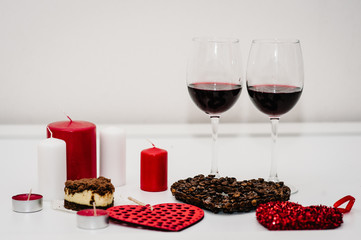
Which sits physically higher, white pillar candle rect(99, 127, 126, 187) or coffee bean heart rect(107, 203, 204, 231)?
white pillar candle rect(99, 127, 126, 187)

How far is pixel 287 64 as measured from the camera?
1181 mm

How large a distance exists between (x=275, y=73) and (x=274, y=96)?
0.05 meters

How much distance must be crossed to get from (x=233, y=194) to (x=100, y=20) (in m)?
0.92

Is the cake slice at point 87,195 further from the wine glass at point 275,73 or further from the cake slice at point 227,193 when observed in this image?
the wine glass at point 275,73

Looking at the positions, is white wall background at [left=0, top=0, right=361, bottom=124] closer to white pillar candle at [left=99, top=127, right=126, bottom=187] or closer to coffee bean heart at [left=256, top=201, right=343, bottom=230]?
white pillar candle at [left=99, top=127, right=126, bottom=187]

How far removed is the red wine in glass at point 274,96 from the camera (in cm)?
118

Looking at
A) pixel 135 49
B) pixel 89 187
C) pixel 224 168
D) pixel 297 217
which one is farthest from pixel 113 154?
pixel 135 49

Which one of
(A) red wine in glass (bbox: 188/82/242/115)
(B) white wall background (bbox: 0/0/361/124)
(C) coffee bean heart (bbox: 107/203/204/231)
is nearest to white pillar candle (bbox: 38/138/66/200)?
(C) coffee bean heart (bbox: 107/203/204/231)

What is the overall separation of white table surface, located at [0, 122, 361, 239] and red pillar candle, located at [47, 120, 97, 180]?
91 millimetres

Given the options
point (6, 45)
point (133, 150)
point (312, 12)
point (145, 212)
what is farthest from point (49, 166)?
point (312, 12)

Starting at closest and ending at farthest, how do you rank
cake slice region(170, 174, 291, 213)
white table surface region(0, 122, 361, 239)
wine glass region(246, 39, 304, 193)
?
white table surface region(0, 122, 361, 239)
cake slice region(170, 174, 291, 213)
wine glass region(246, 39, 304, 193)

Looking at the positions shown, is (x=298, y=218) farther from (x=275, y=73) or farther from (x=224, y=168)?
(x=224, y=168)

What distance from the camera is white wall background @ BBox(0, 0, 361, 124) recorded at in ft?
5.96

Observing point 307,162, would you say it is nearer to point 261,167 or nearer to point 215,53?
point 261,167
